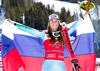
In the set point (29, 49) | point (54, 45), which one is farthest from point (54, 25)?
point (29, 49)

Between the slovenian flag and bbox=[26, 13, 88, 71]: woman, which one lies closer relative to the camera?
bbox=[26, 13, 88, 71]: woman

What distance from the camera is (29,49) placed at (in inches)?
180

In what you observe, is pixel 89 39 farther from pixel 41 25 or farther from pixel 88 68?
pixel 41 25

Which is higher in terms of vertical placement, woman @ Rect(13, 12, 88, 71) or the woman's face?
the woman's face

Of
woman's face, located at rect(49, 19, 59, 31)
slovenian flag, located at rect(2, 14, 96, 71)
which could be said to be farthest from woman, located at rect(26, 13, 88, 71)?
slovenian flag, located at rect(2, 14, 96, 71)

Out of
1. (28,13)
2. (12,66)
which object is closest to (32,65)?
(12,66)

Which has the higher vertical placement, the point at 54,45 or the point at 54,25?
the point at 54,25

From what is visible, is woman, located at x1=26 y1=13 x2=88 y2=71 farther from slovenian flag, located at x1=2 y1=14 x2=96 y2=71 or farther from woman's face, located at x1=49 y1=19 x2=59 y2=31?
slovenian flag, located at x1=2 y1=14 x2=96 y2=71

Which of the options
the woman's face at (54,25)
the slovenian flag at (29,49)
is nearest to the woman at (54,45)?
the woman's face at (54,25)

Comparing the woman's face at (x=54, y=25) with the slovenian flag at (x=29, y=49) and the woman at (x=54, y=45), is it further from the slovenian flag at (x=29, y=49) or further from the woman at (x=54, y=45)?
the slovenian flag at (x=29, y=49)

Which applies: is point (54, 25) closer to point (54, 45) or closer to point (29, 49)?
point (54, 45)

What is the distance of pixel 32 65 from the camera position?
4.60 metres

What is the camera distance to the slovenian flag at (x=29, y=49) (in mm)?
4488

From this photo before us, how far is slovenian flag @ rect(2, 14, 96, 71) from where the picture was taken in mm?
4488
